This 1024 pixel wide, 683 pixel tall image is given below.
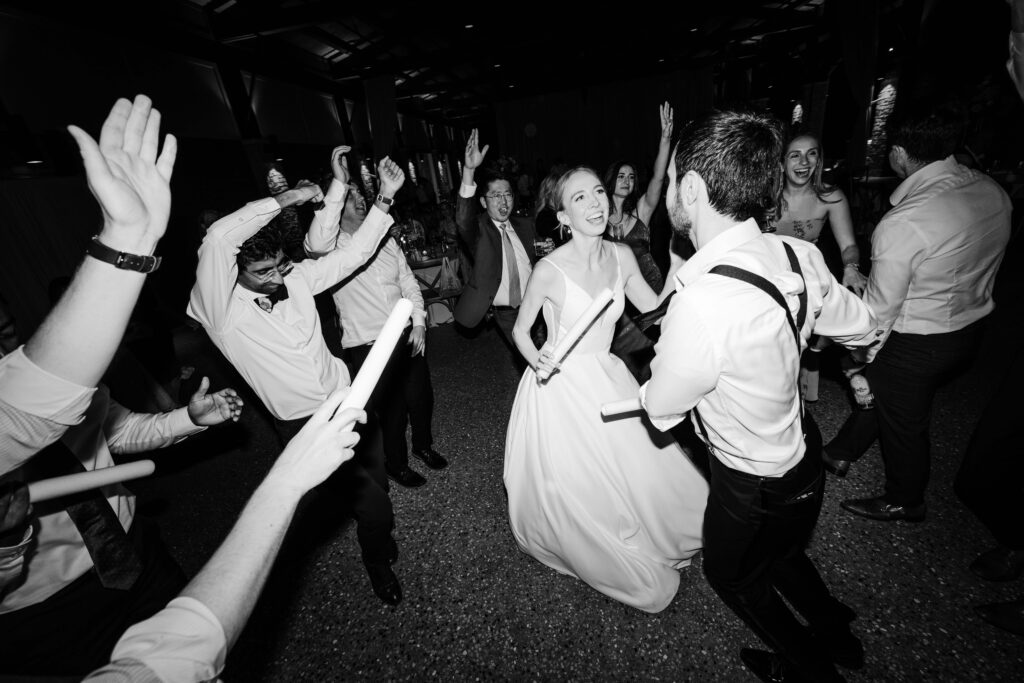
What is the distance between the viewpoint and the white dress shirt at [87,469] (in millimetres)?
1077

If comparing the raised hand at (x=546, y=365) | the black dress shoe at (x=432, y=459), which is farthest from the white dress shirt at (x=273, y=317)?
the black dress shoe at (x=432, y=459)

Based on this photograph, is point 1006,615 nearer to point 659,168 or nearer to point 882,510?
point 882,510

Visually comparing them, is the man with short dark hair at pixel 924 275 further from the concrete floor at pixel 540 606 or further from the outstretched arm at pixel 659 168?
the outstretched arm at pixel 659 168

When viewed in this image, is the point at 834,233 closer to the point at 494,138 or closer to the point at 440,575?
the point at 440,575

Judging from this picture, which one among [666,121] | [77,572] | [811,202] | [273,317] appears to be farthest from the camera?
[666,121]

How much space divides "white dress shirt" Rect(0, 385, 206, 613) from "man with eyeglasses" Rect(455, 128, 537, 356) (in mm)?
1796

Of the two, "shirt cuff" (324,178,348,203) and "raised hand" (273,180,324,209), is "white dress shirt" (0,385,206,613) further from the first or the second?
"shirt cuff" (324,178,348,203)

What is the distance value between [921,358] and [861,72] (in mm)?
9819

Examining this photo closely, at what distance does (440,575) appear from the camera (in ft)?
7.32

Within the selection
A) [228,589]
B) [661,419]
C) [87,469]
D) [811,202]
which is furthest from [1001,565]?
[87,469]

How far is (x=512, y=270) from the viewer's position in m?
3.09

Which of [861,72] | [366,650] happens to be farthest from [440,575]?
[861,72]

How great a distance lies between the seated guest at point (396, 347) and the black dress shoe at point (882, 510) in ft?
8.53

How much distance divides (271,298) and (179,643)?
152 centimetres
